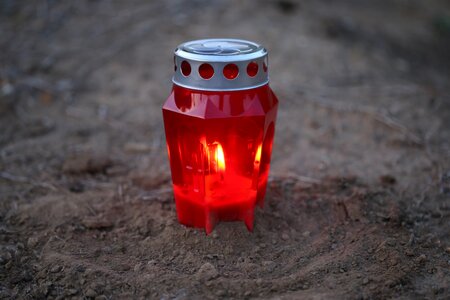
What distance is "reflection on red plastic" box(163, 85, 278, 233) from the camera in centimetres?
165

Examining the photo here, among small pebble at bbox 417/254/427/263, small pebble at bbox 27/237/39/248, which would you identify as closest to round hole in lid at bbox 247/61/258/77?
small pebble at bbox 417/254/427/263

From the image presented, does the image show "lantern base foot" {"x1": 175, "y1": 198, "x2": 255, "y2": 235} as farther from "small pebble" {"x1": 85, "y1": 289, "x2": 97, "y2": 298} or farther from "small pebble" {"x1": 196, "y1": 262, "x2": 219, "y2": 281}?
"small pebble" {"x1": 85, "y1": 289, "x2": 97, "y2": 298}

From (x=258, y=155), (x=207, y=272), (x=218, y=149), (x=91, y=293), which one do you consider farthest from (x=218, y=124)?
(x=91, y=293)

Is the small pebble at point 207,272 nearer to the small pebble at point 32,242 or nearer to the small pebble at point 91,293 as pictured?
the small pebble at point 91,293

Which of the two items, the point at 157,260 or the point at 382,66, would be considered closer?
the point at 157,260

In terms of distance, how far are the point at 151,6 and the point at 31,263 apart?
3108 millimetres

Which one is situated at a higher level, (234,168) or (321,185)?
(234,168)

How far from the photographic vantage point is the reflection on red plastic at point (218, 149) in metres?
1.65

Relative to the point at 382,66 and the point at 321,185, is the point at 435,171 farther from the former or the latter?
the point at 382,66

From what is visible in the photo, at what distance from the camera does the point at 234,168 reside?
175 centimetres

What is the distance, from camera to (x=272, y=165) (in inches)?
101

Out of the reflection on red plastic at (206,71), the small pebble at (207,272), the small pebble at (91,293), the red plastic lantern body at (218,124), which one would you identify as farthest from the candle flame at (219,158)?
the small pebble at (91,293)

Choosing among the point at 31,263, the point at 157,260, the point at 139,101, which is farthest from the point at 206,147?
the point at 139,101

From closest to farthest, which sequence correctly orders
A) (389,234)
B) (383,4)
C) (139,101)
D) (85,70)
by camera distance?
(389,234) → (139,101) → (85,70) → (383,4)
